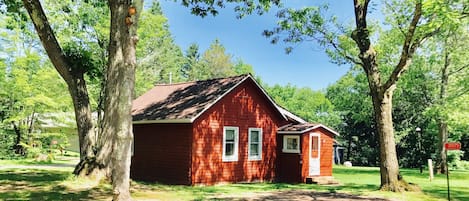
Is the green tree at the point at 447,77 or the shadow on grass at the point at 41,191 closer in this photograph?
the shadow on grass at the point at 41,191

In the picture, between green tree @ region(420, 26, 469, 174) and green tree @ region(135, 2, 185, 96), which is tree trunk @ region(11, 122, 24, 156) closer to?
green tree @ region(135, 2, 185, 96)

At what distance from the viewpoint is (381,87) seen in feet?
50.6

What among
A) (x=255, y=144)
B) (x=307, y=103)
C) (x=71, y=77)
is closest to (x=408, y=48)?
(x=255, y=144)

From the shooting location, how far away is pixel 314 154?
1992 cm

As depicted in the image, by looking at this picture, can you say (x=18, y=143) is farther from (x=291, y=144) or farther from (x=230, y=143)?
(x=291, y=144)

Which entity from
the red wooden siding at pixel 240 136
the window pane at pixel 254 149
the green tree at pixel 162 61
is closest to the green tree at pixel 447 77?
the red wooden siding at pixel 240 136

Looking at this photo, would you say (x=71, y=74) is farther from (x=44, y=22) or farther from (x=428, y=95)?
(x=428, y=95)

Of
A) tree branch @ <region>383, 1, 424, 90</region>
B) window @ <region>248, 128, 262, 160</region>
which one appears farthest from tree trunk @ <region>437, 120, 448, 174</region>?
window @ <region>248, 128, 262, 160</region>

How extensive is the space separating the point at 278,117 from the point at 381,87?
5812 mm

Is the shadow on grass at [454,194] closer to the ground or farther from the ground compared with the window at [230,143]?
closer to the ground

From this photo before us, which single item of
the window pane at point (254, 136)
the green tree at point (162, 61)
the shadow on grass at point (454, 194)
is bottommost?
the shadow on grass at point (454, 194)

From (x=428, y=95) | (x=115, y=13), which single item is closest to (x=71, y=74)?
(x=115, y=13)

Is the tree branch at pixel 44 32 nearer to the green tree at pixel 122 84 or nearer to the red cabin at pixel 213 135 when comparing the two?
the green tree at pixel 122 84

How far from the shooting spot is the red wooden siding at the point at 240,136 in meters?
16.6
